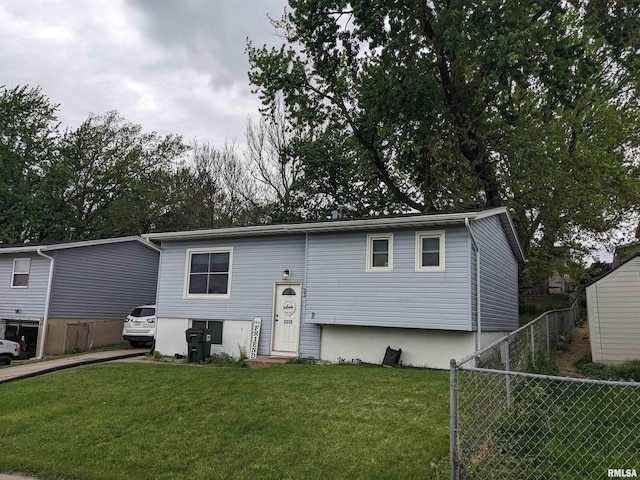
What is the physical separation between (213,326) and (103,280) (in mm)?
8375

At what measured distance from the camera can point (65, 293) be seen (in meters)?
18.1

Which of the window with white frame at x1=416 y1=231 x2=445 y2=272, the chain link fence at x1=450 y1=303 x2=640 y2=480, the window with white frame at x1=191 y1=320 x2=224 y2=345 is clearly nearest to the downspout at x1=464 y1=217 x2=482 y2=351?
the window with white frame at x1=416 y1=231 x2=445 y2=272

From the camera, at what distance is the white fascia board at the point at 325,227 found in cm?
1091

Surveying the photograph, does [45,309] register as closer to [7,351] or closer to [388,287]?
[7,351]

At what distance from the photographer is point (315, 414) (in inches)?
264

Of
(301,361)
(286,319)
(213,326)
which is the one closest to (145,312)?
(213,326)

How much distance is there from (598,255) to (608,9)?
14779 mm

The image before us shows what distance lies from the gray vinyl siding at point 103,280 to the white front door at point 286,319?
386 inches

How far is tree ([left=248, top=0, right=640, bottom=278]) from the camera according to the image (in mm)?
13961

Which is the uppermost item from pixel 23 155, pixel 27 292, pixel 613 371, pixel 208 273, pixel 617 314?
pixel 23 155

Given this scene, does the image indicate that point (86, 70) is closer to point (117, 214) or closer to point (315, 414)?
point (117, 214)

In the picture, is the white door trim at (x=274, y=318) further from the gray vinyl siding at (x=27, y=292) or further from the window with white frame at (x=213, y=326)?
the gray vinyl siding at (x=27, y=292)

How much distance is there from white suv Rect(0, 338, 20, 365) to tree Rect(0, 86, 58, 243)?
46.2 ft

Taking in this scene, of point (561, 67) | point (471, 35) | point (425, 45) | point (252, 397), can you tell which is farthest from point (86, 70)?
point (561, 67)
